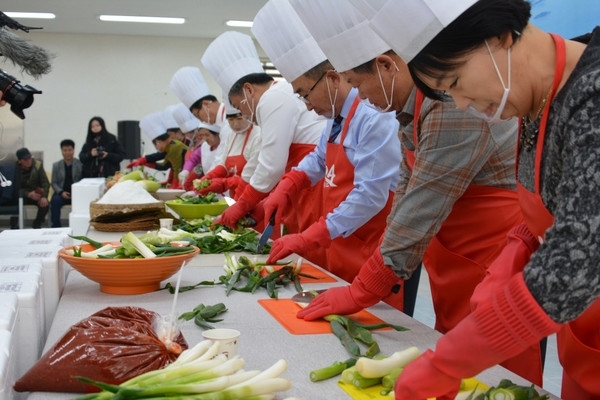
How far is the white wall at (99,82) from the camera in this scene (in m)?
11.7

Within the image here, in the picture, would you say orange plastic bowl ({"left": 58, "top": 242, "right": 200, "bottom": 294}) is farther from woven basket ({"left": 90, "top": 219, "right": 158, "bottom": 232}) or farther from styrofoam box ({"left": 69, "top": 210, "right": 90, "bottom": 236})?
styrofoam box ({"left": 69, "top": 210, "right": 90, "bottom": 236})

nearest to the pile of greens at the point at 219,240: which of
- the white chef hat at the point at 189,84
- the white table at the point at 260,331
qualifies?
the white table at the point at 260,331

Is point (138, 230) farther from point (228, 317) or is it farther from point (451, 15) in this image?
point (451, 15)

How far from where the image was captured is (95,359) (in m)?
1.21

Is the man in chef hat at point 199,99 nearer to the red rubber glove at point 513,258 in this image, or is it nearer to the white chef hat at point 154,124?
the white chef hat at point 154,124

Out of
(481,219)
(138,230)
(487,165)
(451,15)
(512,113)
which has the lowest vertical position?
(138,230)

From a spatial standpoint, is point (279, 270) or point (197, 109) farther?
point (197, 109)

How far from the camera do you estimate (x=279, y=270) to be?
2219 mm

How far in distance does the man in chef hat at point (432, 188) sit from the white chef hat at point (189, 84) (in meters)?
4.18

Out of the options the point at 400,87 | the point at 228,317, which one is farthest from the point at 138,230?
the point at 400,87

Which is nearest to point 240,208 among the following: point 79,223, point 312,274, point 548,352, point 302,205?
point 302,205

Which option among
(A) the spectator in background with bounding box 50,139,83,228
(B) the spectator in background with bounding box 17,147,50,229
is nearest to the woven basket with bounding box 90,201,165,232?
(B) the spectator in background with bounding box 17,147,50,229

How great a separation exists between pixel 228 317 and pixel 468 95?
96cm

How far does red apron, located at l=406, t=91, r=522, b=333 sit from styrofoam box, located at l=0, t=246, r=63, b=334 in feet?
→ 3.58
